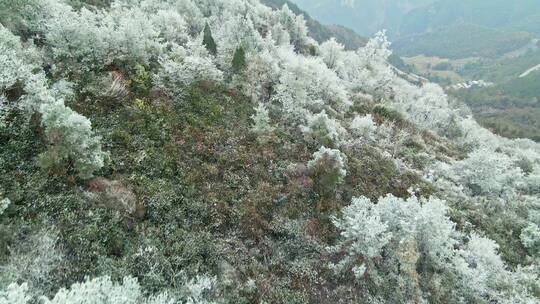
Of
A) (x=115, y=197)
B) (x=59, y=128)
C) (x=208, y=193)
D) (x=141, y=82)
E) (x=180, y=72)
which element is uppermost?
(x=59, y=128)

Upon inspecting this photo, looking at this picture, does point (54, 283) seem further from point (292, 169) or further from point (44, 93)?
point (292, 169)

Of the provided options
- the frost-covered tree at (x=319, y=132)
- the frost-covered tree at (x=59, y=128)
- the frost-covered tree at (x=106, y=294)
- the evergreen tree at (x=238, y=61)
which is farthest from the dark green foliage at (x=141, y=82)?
the frost-covered tree at (x=106, y=294)

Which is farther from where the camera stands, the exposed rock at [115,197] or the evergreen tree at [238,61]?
the evergreen tree at [238,61]


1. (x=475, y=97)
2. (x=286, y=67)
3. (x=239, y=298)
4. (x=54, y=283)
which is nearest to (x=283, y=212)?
(x=239, y=298)

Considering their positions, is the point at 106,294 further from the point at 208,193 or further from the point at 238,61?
the point at 238,61

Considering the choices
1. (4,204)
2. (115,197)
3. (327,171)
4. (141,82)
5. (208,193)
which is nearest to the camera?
(4,204)

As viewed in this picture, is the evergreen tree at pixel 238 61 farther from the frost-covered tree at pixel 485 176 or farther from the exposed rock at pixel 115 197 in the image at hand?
the frost-covered tree at pixel 485 176

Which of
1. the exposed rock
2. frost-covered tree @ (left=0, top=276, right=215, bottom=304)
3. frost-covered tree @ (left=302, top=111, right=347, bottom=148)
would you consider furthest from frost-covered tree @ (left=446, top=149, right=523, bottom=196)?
the exposed rock

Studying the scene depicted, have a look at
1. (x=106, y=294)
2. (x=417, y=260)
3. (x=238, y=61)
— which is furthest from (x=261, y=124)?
(x=106, y=294)
